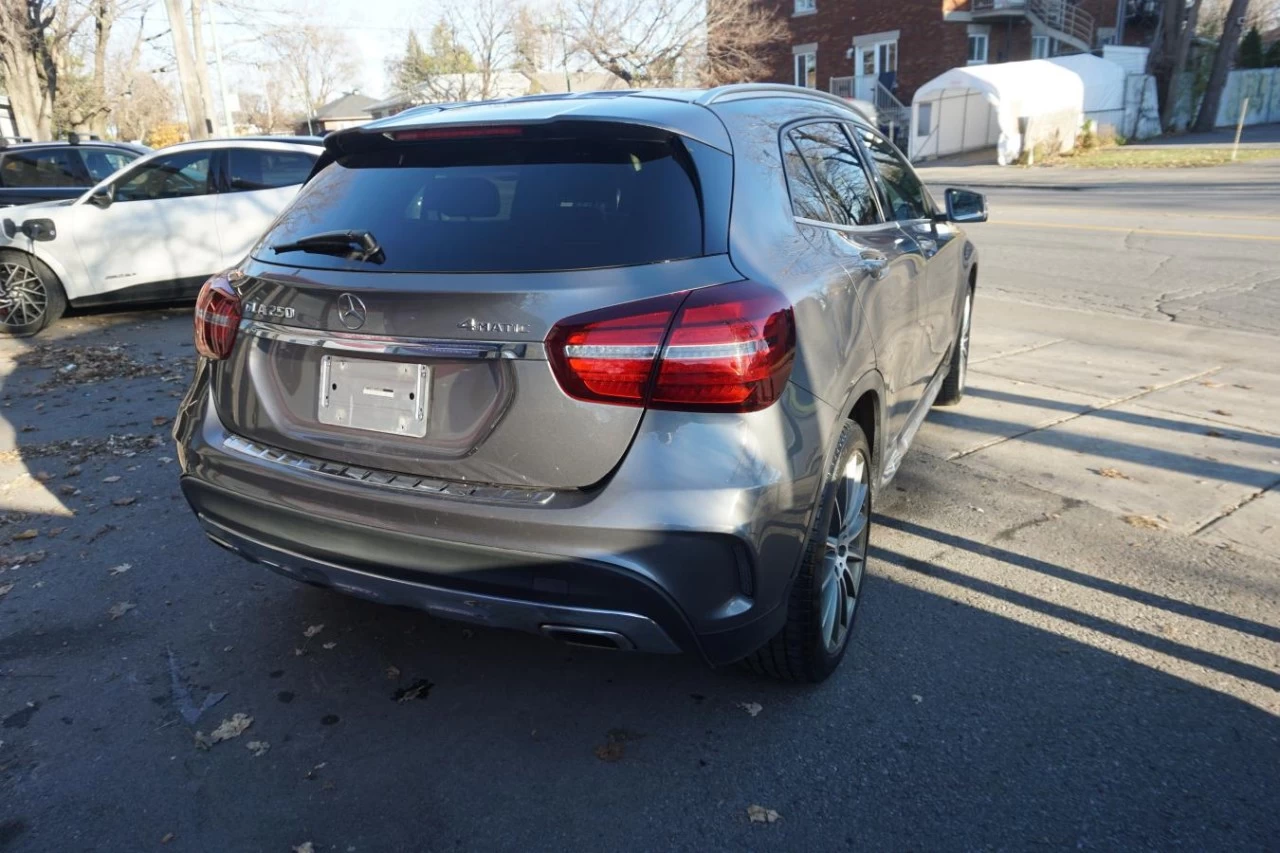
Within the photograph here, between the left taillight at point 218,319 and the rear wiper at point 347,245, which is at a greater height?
the rear wiper at point 347,245

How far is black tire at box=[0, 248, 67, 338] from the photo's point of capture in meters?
8.59

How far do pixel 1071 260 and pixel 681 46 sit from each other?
30.2m

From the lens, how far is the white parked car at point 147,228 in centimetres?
864

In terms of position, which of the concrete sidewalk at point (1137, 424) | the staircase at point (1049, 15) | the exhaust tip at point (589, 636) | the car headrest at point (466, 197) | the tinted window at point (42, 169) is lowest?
the concrete sidewalk at point (1137, 424)

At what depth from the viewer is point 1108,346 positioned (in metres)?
7.61

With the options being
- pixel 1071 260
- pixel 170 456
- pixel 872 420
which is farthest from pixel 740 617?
pixel 1071 260

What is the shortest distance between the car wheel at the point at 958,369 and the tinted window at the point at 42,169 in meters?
10.6

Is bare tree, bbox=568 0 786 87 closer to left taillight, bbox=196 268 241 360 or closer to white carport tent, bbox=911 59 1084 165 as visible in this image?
white carport tent, bbox=911 59 1084 165

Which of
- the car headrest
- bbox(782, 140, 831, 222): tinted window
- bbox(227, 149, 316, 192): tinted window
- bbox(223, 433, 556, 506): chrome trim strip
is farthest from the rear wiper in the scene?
bbox(227, 149, 316, 192): tinted window

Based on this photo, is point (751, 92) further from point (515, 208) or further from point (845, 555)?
point (845, 555)

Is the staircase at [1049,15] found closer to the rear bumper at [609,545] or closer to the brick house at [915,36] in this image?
the brick house at [915,36]

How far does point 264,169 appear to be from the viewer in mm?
9586

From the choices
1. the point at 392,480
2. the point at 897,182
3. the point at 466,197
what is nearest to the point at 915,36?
the point at 897,182

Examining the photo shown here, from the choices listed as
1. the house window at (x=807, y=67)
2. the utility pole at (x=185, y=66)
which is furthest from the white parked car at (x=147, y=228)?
the house window at (x=807, y=67)
